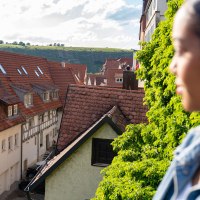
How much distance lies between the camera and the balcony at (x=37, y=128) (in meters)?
29.5

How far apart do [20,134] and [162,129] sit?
69.9ft

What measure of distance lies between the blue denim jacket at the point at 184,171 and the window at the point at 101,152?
35.8 feet

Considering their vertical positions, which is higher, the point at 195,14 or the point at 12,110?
the point at 195,14

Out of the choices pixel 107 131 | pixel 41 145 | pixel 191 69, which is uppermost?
pixel 191 69

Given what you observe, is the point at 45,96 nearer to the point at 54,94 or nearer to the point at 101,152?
the point at 54,94

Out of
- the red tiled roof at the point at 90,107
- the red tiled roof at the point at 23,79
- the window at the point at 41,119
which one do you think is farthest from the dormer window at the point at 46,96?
the red tiled roof at the point at 90,107

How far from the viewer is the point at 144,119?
13.8 metres

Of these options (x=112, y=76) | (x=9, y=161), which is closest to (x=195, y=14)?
(x=9, y=161)

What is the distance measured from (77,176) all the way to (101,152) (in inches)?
43.0

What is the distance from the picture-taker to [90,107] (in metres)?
14.4

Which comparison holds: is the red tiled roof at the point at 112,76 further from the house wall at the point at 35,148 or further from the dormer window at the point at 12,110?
the dormer window at the point at 12,110

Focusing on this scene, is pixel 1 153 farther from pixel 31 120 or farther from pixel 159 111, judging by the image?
pixel 159 111

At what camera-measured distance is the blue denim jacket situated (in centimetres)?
157

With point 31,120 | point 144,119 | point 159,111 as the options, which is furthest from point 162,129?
point 31,120
